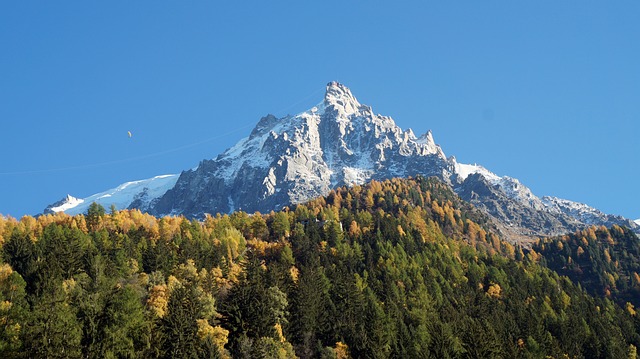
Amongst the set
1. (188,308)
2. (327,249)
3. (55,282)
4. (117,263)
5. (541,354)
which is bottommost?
(541,354)

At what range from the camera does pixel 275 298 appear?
305 feet

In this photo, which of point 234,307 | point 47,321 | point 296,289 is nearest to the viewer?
point 47,321

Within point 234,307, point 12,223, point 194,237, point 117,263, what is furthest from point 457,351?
point 12,223

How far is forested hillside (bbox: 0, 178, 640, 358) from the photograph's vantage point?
65625 millimetres

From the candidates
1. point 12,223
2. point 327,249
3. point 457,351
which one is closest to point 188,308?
point 457,351

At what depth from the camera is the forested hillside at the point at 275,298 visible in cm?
6562

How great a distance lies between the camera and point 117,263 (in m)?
106

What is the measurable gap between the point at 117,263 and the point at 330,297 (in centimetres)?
4093

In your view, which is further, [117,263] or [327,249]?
[327,249]

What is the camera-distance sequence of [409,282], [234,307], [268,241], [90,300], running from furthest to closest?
[268,241], [409,282], [234,307], [90,300]

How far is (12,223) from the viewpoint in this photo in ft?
478

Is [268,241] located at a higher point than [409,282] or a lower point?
higher

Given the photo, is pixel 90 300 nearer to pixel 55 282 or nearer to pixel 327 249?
pixel 55 282

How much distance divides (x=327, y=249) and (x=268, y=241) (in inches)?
909
